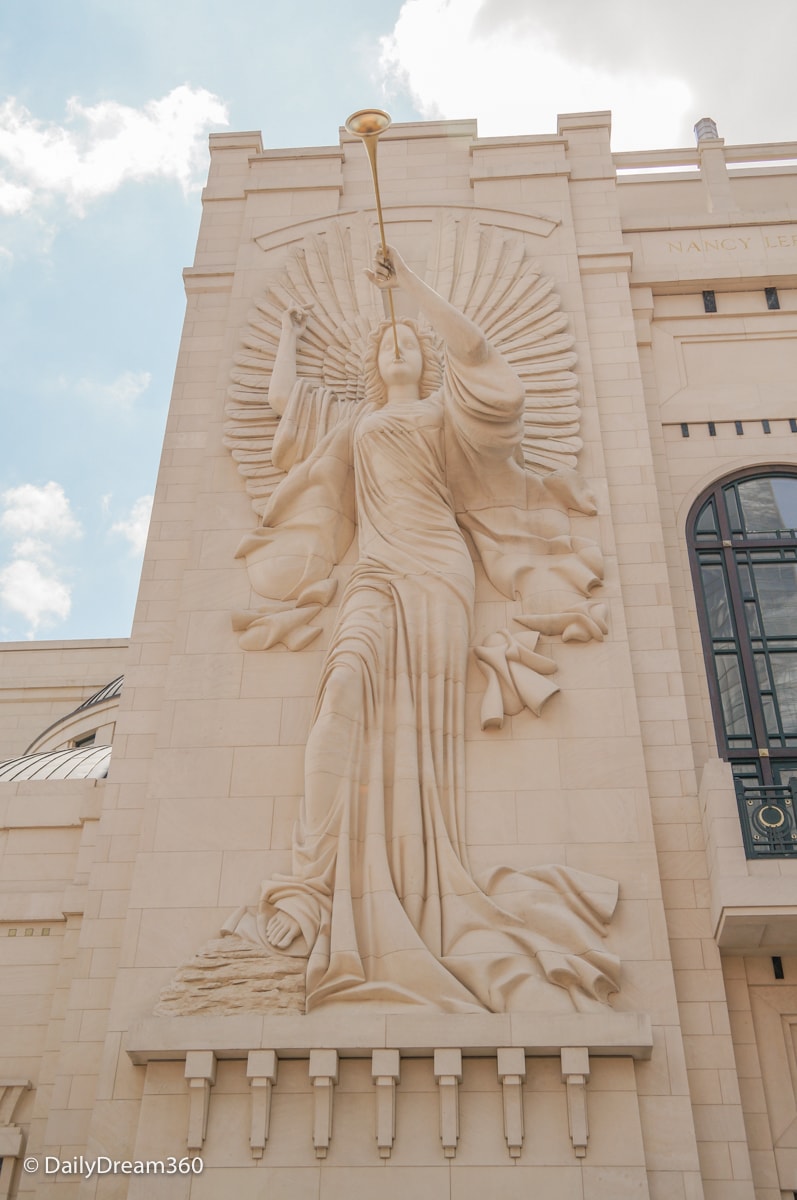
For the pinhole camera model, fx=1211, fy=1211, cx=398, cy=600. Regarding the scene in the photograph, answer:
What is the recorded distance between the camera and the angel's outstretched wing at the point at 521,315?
48.8 feet

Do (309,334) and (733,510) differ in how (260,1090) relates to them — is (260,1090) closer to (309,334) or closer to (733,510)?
(733,510)

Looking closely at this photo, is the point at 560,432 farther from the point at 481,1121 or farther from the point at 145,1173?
the point at 145,1173

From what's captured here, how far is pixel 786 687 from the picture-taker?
45.2 ft

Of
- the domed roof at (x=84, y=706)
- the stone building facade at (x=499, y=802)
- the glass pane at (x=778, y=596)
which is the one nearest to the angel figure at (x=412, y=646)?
the stone building facade at (x=499, y=802)

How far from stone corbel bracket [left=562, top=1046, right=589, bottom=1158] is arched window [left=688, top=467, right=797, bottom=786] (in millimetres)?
4133

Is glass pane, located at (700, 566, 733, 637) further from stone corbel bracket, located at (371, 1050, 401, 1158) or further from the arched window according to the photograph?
stone corbel bracket, located at (371, 1050, 401, 1158)

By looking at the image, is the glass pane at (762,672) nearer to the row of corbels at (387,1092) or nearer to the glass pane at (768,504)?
the glass pane at (768,504)

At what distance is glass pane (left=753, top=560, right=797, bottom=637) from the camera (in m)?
14.3

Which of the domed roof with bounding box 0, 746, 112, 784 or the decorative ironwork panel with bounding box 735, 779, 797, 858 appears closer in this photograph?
the decorative ironwork panel with bounding box 735, 779, 797, 858

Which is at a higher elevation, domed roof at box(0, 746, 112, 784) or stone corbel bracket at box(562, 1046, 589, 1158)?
domed roof at box(0, 746, 112, 784)

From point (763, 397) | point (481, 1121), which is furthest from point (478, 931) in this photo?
point (763, 397)

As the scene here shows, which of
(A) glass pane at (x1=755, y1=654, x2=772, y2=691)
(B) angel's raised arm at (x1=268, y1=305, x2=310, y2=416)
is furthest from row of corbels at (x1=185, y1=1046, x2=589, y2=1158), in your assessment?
(B) angel's raised arm at (x1=268, y1=305, x2=310, y2=416)

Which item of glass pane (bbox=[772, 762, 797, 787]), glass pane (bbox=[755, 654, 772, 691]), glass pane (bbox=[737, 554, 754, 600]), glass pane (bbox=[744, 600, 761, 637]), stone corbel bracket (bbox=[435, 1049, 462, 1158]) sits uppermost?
glass pane (bbox=[737, 554, 754, 600])

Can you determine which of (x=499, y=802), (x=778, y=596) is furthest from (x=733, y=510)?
(x=499, y=802)
